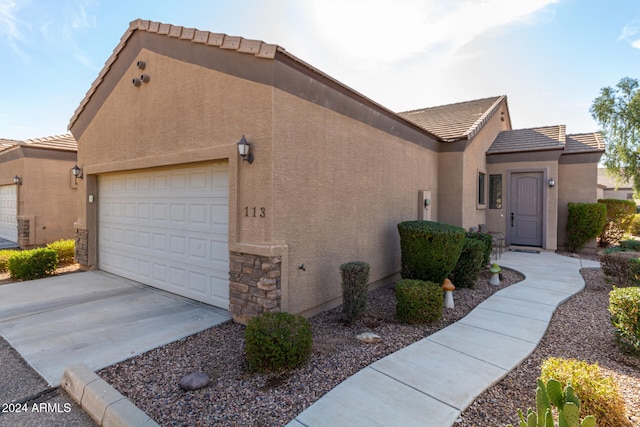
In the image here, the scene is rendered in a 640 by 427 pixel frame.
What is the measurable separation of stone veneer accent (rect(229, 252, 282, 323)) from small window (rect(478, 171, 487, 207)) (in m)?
9.34

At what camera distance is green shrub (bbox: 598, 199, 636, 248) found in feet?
39.3

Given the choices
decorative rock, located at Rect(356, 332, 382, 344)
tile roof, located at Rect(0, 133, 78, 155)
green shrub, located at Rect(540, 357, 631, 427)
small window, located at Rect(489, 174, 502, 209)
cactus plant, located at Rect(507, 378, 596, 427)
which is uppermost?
tile roof, located at Rect(0, 133, 78, 155)

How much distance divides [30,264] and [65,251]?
6.19 feet

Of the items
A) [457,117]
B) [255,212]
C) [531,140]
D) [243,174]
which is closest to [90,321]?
[255,212]

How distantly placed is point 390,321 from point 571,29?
9178 millimetres

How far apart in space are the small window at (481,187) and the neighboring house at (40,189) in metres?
14.9

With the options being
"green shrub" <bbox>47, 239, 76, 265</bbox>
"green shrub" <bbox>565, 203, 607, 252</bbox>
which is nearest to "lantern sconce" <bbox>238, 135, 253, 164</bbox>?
"green shrub" <bbox>47, 239, 76, 265</bbox>

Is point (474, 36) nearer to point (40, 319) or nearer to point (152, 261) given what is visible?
point (152, 261)

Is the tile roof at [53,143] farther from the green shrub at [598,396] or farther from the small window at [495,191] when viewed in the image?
the small window at [495,191]

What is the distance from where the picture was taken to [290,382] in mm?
3254

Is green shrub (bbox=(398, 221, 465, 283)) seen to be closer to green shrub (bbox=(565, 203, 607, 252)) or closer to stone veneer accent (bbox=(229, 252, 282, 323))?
stone veneer accent (bbox=(229, 252, 282, 323))

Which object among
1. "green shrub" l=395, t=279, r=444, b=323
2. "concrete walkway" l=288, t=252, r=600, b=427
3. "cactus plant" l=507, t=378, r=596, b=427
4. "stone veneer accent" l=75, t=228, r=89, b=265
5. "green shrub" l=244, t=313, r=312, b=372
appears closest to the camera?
"cactus plant" l=507, t=378, r=596, b=427

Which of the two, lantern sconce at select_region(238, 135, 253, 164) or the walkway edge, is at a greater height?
lantern sconce at select_region(238, 135, 253, 164)

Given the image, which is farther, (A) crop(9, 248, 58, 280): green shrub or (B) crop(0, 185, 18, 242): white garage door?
(B) crop(0, 185, 18, 242): white garage door
